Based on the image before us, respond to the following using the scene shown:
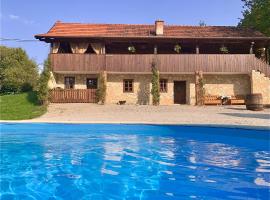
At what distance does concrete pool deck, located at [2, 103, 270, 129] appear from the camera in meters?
17.9

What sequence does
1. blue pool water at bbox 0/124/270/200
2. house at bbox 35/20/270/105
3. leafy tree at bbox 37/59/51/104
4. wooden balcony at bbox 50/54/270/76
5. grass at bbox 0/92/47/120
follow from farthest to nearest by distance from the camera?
house at bbox 35/20/270/105, wooden balcony at bbox 50/54/270/76, leafy tree at bbox 37/59/51/104, grass at bbox 0/92/47/120, blue pool water at bbox 0/124/270/200

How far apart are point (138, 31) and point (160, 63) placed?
4070 millimetres

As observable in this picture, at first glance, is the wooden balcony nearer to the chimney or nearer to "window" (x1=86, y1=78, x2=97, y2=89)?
"window" (x1=86, y1=78, x2=97, y2=89)

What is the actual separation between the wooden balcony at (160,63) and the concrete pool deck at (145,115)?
12.2ft

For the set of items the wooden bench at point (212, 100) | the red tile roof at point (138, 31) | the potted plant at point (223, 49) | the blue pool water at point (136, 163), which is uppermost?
the red tile roof at point (138, 31)

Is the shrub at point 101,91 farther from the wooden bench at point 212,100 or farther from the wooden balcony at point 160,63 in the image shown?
the wooden bench at point 212,100

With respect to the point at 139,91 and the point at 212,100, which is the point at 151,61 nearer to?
the point at 139,91

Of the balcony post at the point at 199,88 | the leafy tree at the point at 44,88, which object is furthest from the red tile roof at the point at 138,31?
the leafy tree at the point at 44,88

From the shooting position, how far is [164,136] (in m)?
15.0

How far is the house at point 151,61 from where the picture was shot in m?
27.2

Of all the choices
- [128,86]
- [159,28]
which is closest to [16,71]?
[128,86]

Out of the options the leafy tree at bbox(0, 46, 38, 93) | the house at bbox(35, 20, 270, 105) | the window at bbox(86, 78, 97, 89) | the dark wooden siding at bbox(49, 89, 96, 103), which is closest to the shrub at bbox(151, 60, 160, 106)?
the house at bbox(35, 20, 270, 105)

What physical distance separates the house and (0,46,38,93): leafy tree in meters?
9.96

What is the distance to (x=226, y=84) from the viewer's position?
93.1 feet
